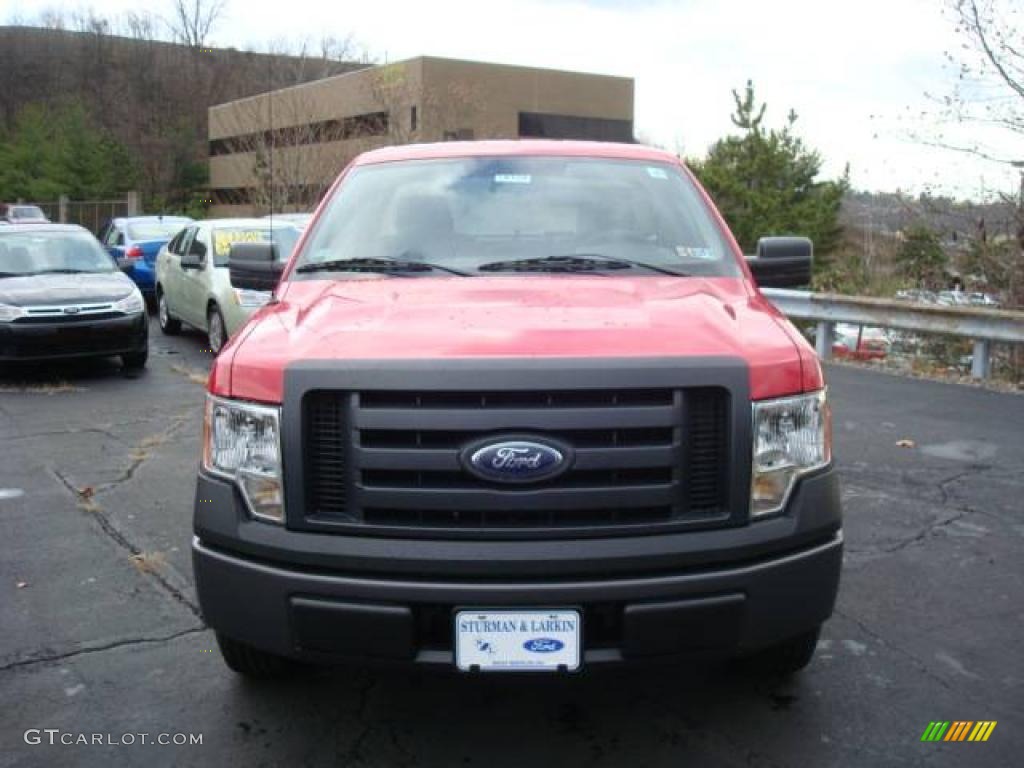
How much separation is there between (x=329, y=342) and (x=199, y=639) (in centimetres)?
160

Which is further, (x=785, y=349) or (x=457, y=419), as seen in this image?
(x=785, y=349)

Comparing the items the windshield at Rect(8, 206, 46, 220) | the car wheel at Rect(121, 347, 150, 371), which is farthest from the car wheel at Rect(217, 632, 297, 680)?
the windshield at Rect(8, 206, 46, 220)

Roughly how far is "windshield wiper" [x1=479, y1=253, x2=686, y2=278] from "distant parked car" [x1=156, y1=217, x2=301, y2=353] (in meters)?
6.61

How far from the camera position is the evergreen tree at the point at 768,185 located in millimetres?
33000

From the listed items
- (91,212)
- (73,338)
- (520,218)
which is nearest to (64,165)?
(91,212)

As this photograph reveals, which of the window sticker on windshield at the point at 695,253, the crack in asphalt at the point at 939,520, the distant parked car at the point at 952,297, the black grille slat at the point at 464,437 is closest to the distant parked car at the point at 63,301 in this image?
the window sticker on windshield at the point at 695,253

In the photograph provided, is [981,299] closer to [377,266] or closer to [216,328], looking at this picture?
[216,328]

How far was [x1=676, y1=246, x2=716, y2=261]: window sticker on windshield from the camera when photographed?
3.95m

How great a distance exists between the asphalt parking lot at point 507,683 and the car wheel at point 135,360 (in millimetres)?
4544

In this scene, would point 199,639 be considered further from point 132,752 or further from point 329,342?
point 329,342

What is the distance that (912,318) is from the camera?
10336 mm

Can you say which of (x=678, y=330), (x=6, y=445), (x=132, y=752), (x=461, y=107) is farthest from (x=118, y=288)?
(x=461, y=107)

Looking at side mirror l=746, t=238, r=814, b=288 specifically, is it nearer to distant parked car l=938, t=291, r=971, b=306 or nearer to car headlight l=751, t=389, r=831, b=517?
car headlight l=751, t=389, r=831, b=517

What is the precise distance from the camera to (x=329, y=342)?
9.40 ft
